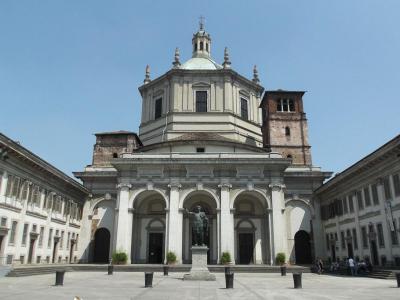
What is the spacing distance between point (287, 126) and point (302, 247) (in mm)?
13681

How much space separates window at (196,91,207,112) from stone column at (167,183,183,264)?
1277 centimetres

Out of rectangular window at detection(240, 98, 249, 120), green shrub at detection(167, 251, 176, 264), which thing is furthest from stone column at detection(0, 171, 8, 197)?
rectangular window at detection(240, 98, 249, 120)

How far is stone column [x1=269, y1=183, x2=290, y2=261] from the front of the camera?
3441 cm

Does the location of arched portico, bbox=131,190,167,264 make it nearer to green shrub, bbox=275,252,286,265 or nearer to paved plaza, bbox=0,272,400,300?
green shrub, bbox=275,252,286,265

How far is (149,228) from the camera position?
125 ft

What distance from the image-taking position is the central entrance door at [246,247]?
37188 millimetres

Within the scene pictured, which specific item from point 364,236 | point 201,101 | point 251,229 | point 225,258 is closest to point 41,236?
point 225,258

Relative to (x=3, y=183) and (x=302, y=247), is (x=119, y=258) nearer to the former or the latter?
(x=3, y=183)

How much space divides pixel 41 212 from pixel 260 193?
64.3 ft

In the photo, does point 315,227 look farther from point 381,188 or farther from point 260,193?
point 381,188

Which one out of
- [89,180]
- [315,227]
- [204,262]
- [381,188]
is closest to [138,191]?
[89,180]

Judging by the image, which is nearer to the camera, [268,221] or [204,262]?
[204,262]

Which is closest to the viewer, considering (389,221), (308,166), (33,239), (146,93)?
(389,221)

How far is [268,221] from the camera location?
118 ft
